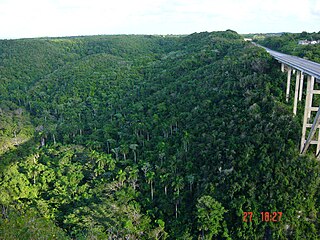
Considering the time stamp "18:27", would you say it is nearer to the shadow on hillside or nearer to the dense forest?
the dense forest

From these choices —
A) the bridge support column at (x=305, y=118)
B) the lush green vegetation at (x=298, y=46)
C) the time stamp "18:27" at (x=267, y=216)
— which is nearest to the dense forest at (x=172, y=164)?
the time stamp "18:27" at (x=267, y=216)

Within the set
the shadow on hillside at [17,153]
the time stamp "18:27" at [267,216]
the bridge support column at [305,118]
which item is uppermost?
the bridge support column at [305,118]

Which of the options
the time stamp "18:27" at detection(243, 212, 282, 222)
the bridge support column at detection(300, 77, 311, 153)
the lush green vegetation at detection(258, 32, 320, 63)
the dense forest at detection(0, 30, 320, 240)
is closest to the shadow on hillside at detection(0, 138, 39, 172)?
the dense forest at detection(0, 30, 320, 240)

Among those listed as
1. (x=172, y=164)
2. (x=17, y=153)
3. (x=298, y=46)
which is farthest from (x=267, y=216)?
(x=298, y=46)

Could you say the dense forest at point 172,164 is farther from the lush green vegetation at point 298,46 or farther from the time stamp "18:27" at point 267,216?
the lush green vegetation at point 298,46

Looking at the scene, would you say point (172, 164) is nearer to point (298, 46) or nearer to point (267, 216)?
point (267, 216)
